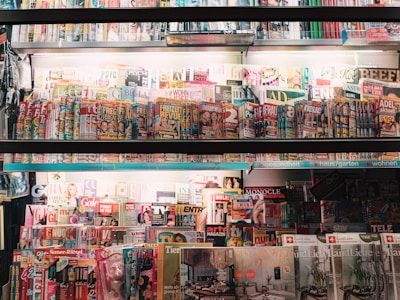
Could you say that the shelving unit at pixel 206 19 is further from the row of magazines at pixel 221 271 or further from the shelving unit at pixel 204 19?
the row of magazines at pixel 221 271

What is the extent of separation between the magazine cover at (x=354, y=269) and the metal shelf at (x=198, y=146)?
1.23ft

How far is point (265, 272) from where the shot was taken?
1.68 metres

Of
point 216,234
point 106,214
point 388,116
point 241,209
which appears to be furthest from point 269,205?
point 106,214

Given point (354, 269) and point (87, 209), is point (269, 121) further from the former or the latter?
point (87, 209)

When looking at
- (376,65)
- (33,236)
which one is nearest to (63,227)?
(33,236)

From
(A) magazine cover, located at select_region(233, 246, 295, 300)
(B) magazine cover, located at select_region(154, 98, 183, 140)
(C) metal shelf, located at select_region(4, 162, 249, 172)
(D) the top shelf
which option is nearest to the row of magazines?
(A) magazine cover, located at select_region(233, 246, 295, 300)

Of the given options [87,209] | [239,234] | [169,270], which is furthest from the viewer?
[87,209]

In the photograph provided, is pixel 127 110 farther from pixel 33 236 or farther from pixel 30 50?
pixel 30 50

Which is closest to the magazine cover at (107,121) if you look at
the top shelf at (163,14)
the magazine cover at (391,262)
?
the top shelf at (163,14)

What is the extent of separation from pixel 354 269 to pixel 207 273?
56cm

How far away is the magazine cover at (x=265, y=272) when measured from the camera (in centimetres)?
166

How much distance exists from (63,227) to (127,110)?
654 mm

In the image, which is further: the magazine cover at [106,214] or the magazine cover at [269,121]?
the magazine cover at [106,214]

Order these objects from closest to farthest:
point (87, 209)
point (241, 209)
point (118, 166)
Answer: point (118, 166), point (241, 209), point (87, 209)
